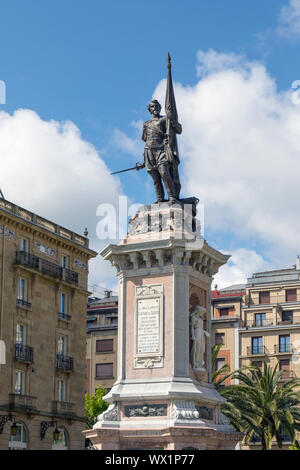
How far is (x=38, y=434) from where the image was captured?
201 feet

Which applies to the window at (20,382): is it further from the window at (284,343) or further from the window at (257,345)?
the window at (284,343)

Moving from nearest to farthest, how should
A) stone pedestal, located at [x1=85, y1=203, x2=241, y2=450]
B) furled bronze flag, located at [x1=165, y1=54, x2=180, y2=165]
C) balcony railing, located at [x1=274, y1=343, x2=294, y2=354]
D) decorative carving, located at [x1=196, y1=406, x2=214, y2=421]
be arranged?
stone pedestal, located at [x1=85, y1=203, x2=241, y2=450] < decorative carving, located at [x1=196, y1=406, x2=214, y2=421] < furled bronze flag, located at [x1=165, y1=54, x2=180, y2=165] < balcony railing, located at [x1=274, y1=343, x2=294, y2=354]

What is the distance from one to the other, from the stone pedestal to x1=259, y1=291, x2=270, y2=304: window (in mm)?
62461

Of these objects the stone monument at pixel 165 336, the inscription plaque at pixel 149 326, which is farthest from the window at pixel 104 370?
the inscription plaque at pixel 149 326

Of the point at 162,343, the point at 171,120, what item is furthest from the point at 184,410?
the point at 171,120

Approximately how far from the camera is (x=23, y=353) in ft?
197

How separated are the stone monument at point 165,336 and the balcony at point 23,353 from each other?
116 feet

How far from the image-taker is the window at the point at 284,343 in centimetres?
8405

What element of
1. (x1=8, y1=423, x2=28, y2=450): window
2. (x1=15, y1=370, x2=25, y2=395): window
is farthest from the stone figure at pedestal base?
(x1=8, y1=423, x2=28, y2=450): window

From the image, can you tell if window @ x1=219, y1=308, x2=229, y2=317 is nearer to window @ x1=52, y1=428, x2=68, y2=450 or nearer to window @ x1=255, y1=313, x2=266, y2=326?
window @ x1=255, y1=313, x2=266, y2=326

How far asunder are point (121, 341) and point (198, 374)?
2.28 m

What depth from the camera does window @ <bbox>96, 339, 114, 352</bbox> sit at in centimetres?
8956
